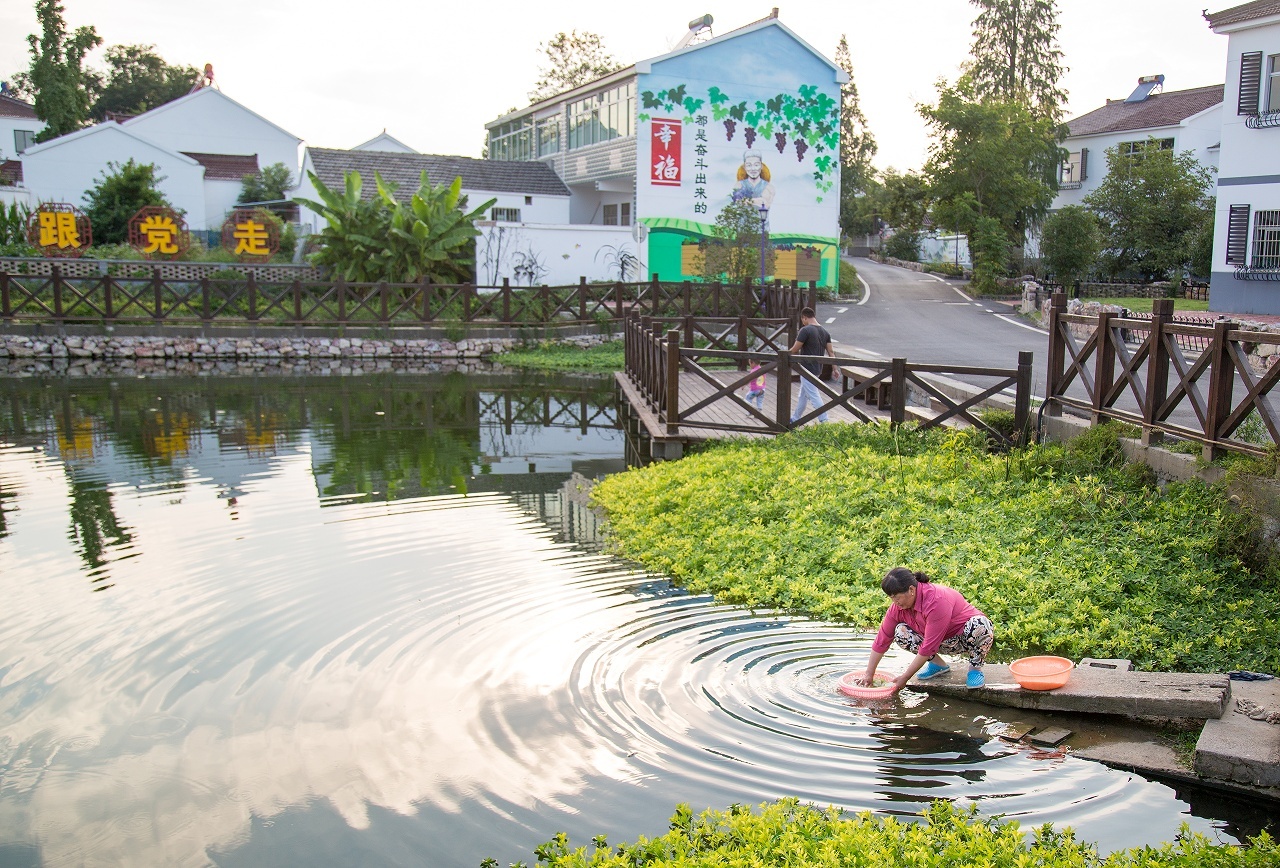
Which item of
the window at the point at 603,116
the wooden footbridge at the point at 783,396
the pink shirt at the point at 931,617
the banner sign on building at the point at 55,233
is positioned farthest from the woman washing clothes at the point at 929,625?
the banner sign on building at the point at 55,233

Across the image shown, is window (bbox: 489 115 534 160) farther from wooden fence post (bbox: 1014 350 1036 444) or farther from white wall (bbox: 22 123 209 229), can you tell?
wooden fence post (bbox: 1014 350 1036 444)

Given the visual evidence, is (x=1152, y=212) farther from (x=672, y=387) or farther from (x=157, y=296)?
(x=157, y=296)

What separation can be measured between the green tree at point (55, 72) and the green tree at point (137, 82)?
10409 mm

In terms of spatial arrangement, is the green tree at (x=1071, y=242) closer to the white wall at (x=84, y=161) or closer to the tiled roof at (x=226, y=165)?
the white wall at (x=84, y=161)

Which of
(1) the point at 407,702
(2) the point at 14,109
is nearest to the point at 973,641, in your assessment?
(1) the point at 407,702

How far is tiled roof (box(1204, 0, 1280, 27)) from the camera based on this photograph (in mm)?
25312

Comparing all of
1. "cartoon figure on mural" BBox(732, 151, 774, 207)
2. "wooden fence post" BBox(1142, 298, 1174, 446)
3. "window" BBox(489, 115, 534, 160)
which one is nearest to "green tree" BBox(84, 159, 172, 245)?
"window" BBox(489, 115, 534, 160)

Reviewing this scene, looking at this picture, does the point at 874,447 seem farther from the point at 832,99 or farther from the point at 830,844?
the point at 832,99

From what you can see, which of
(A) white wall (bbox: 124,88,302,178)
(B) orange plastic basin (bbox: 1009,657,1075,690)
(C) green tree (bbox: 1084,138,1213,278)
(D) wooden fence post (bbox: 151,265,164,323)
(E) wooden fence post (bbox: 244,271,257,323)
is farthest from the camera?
(A) white wall (bbox: 124,88,302,178)

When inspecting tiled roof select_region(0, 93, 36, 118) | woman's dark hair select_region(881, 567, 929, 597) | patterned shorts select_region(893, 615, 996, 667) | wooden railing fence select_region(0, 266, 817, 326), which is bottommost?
patterned shorts select_region(893, 615, 996, 667)

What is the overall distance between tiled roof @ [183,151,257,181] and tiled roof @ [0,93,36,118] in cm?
1263

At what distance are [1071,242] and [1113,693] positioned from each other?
32.7 m

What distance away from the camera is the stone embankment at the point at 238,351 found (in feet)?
86.1

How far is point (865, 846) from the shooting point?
4.42 metres
